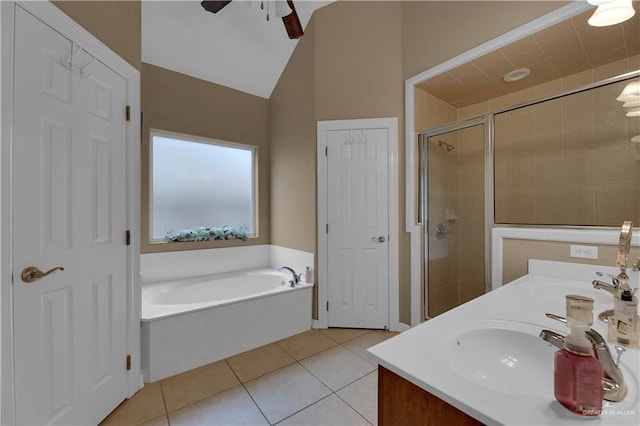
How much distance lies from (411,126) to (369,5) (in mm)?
1294

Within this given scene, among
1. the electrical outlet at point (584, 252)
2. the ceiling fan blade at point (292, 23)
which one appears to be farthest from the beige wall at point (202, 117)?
the electrical outlet at point (584, 252)

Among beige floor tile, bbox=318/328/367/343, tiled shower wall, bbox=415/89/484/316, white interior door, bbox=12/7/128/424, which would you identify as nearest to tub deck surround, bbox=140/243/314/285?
beige floor tile, bbox=318/328/367/343

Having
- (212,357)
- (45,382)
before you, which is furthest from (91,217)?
(212,357)

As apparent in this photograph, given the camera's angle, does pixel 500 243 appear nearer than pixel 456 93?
Yes

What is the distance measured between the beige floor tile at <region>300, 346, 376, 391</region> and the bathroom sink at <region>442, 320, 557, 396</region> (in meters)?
1.21

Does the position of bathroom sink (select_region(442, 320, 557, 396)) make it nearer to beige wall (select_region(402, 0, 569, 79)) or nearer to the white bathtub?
the white bathtub

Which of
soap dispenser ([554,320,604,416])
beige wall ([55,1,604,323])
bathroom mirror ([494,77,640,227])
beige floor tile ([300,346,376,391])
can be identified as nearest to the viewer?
soap dispenser ([554,320,604,416])

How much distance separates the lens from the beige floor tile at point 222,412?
148 cm

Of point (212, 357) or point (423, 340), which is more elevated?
point (423, 340)

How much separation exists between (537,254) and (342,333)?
5.69ft

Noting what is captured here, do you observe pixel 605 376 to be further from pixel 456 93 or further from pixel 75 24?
pixel 456 93

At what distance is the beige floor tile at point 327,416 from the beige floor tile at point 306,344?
0.55m

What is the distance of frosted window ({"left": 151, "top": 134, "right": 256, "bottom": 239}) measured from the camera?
285 cm

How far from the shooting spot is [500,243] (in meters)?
1.85
